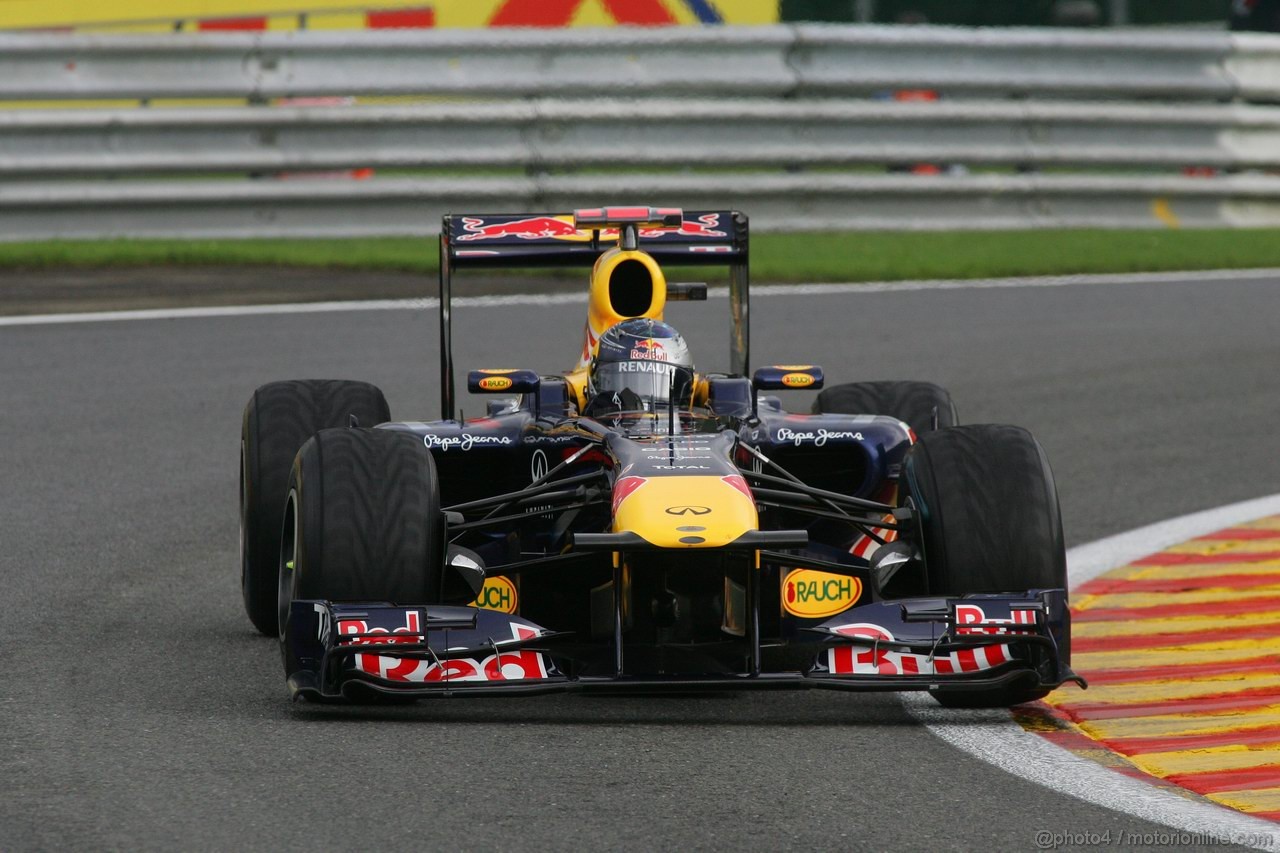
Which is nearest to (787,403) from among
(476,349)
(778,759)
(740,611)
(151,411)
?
(476,349)

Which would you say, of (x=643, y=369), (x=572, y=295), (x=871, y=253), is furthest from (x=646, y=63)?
(x=643, y=369)

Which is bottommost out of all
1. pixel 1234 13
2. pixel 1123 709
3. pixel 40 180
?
pixel 1123 709

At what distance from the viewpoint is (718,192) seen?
14180 mm

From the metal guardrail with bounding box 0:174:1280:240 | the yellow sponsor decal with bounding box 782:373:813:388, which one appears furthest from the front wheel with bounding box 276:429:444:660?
the metal guardrail with bounding box 0:174:1280:240

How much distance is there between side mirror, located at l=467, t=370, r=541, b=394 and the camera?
671 cm

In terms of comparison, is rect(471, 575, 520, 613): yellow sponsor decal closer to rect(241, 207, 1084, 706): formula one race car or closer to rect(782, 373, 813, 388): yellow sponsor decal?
rect(241, 207, 1084, 706): formula one race car

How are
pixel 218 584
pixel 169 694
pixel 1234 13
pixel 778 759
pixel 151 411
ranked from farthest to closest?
pixel 1234 13 < pixel 151 411 < pixel 218 584 < pixel 169 694 < pixel 778 759

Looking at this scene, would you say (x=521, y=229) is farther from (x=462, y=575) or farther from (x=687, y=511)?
(x=687, y=511)

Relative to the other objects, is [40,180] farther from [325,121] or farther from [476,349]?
[476,349]

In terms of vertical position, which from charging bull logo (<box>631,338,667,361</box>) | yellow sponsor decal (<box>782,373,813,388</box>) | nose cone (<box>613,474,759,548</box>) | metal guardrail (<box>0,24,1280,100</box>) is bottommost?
nose cone (<box>613,474,759,548</box>)

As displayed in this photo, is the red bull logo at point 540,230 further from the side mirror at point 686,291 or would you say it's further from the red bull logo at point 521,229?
the side mirror at point 686,291

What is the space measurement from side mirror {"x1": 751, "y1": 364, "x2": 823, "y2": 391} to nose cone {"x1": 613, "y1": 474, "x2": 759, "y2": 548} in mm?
1168

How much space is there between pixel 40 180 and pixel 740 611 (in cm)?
902

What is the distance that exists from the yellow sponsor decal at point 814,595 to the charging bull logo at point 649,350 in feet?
3.21
